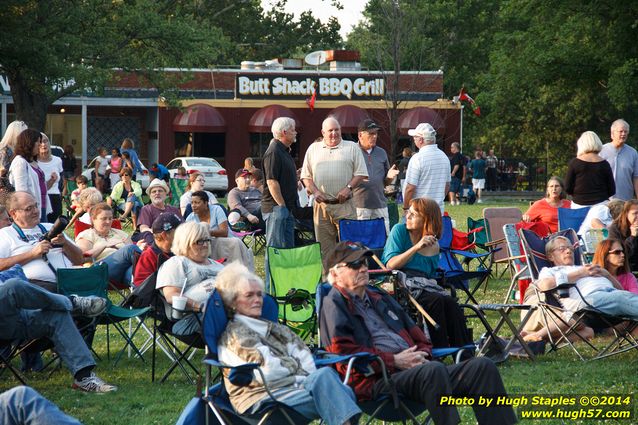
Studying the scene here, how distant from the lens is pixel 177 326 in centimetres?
685

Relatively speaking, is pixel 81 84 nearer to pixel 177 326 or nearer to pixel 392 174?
pixel 392 174

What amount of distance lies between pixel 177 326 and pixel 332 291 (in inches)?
55.5

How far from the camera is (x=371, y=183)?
11.6 meters

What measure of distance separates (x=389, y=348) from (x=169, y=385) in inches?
76.3

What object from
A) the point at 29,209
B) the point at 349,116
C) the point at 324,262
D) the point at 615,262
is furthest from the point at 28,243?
the point at 349,116

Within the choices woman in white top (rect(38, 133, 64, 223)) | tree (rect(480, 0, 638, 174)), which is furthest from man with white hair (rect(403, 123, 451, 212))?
tree (rect(480, 0, 638, 174))

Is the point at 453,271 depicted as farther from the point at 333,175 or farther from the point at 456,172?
the point at 456,172

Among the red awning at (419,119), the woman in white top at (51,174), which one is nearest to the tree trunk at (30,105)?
the red awning at (419,119)

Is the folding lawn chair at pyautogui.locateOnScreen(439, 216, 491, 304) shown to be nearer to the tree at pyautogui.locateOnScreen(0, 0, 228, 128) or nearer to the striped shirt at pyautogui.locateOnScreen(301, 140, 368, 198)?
the striped shirt at pyautogui.locateOnScreen(301, 140, 368, 198)

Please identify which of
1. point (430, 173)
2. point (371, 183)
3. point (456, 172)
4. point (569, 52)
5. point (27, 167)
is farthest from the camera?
point (569, 52)

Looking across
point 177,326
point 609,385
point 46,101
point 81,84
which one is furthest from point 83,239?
point 46,101

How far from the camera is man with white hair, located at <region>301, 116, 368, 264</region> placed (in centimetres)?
1043

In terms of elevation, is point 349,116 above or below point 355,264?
above

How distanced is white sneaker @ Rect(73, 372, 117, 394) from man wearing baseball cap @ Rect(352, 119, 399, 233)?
474 cm
